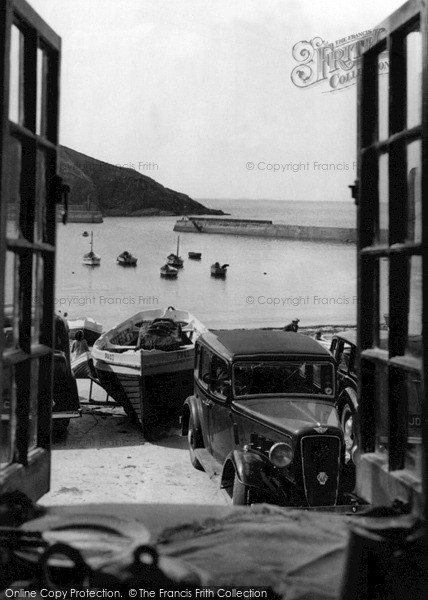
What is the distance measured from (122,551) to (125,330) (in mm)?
7838

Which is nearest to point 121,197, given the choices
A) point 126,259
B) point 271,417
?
point 126,259

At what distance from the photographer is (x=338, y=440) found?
494cm

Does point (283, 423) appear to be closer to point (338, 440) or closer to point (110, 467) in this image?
point (338, 440)

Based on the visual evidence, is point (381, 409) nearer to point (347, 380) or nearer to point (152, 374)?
point (347, 380)

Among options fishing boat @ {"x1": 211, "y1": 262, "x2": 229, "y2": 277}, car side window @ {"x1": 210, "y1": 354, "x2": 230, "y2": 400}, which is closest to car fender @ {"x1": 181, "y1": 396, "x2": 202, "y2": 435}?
car side window @ {"x1": 210, "y1": 354, "x2": 230, "y2": 400}

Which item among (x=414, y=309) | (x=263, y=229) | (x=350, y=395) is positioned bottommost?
(x=350, y=395)

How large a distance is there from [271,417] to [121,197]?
826 cm

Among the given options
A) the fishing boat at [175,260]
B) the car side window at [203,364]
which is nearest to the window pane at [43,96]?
the car side window at [203,364]

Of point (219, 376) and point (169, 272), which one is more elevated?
point (169, 272)

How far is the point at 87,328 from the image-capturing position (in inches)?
504

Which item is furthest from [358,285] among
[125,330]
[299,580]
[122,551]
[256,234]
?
[256,234]

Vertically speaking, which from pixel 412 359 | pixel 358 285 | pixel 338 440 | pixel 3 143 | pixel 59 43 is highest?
pixel 59 43

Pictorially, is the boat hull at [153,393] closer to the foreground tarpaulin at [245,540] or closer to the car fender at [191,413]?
the car fender at [191,413]

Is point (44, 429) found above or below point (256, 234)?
below
